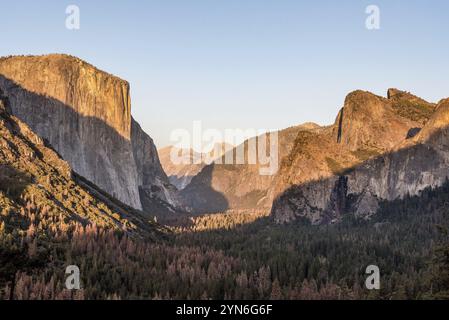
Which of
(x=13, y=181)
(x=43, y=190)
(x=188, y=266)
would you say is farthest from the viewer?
(x=43, y=190)

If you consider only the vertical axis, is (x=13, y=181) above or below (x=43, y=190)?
above

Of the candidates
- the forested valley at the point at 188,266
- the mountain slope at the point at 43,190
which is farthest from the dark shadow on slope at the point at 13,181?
the forested valley at the point at 188,266

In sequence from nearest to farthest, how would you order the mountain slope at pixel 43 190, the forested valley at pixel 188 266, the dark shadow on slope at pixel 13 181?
the forested valley at pixel 188 266 < the dark shadow on slope at pixel 13 181 < the mountain slope at pixel 43 190

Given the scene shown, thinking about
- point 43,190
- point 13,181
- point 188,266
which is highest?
point 13,181

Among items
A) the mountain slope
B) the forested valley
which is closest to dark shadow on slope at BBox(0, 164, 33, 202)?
the mountain slope

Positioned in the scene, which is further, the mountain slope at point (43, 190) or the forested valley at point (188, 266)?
the mountain slope at point (43, 190)

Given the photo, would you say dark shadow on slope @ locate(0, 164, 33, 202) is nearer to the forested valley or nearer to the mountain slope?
the mountain slope

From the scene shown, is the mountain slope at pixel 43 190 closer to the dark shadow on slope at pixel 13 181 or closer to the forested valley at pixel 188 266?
the dark shadow on slope at pixel 13 181

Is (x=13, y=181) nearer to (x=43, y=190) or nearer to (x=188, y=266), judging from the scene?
(x=43, y=190)

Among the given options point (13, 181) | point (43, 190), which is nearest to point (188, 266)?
point (43, 190)
